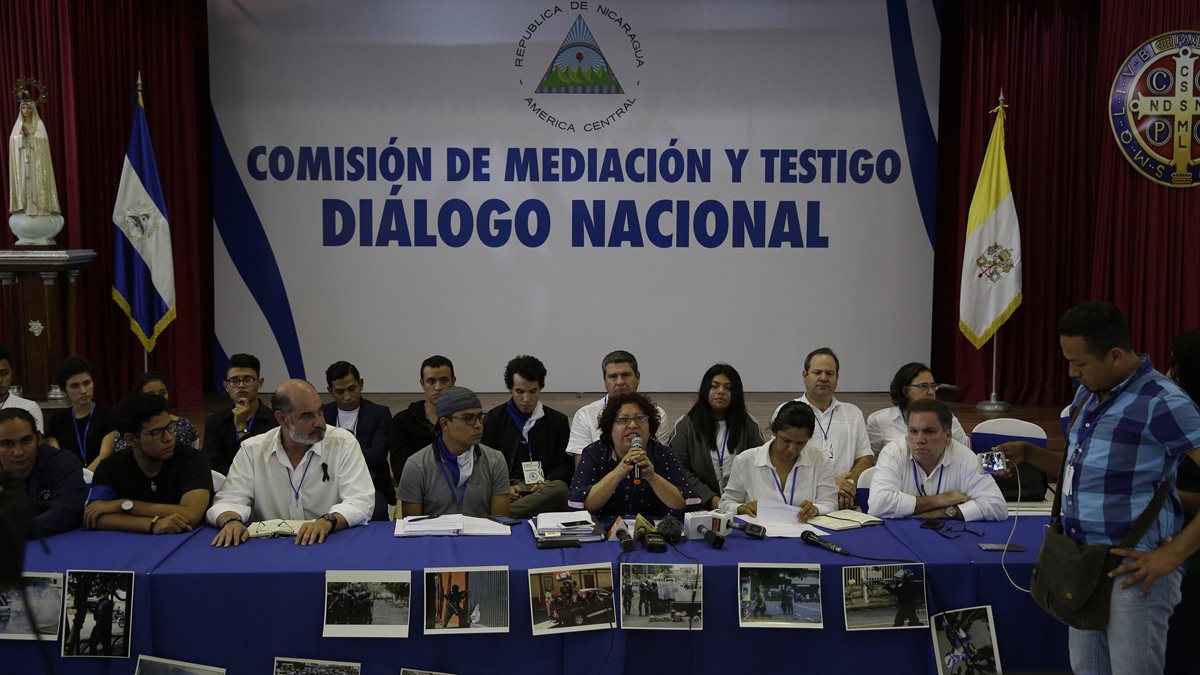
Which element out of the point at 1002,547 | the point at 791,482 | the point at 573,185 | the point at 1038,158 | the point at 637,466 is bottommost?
the point at 1002,547

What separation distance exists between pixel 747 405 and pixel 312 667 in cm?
546

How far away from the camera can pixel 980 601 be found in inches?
132

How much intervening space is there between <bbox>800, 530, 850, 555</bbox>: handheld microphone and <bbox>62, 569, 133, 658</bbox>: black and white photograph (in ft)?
6.62

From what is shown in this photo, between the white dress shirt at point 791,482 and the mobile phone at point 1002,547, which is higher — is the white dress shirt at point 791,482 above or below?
above

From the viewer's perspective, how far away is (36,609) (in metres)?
3.17

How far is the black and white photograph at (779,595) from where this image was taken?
3.29 m

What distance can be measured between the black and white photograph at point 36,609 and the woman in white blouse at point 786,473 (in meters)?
2.22

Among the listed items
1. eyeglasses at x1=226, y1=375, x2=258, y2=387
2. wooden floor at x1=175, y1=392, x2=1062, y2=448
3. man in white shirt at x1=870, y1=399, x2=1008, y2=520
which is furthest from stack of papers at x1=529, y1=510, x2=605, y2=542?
wooden floor at x1=175, y1=392, x2=1062, y2=448

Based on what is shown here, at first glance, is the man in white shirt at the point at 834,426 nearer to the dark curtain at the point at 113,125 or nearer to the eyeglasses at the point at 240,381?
the eyeglasses at the point at 240,381

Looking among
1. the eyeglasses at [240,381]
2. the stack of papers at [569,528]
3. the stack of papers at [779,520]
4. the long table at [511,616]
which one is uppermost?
the eyeglasses at [240,381]

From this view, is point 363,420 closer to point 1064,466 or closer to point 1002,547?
point 1002,547

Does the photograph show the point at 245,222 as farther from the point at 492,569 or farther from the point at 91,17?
the point at 492,569

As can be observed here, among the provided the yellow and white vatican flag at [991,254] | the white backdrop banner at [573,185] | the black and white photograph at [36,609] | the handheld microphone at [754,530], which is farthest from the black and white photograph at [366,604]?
the yellow and white vatican flag at [991,254]

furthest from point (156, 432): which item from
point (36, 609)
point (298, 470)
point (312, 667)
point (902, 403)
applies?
point (902, 403)
